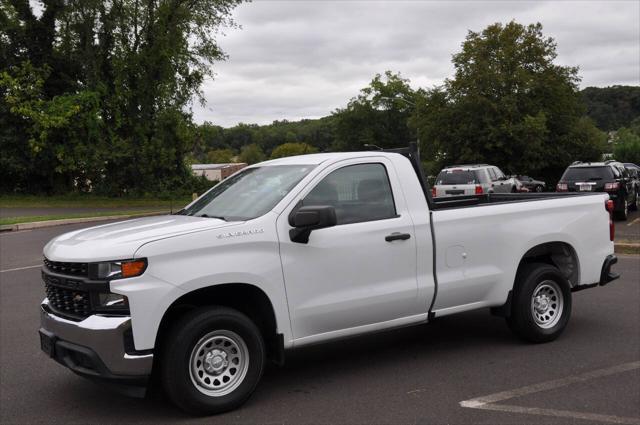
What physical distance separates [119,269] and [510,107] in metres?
41.1

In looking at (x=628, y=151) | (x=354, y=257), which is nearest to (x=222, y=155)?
(x=628, y=151)

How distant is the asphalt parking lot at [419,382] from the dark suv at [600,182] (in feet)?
40.3

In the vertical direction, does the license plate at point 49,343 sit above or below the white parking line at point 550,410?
above

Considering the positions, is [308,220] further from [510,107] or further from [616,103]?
[616,103]

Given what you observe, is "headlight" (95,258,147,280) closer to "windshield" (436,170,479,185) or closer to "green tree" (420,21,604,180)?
"windshield" (436,170,479,185)

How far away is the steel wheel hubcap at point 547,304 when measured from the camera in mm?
6395

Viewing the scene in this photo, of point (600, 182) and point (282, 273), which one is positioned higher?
point (282, 273)

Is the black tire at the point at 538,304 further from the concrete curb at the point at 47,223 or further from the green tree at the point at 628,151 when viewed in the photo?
the green tree at the point at 628,151

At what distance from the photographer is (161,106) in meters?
37.6

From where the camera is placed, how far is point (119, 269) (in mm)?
4383

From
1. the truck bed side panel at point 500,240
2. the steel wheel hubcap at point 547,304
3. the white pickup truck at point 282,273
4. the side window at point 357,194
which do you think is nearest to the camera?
the white pickup truck at point 282,273

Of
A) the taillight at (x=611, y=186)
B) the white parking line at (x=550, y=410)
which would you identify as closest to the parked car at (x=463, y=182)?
the taillight at (x=611, y=186)

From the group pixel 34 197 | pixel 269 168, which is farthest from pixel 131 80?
pixel 269 168

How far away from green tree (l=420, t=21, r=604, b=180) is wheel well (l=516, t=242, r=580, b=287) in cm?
3691
